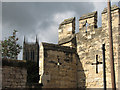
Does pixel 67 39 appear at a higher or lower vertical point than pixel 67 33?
lower

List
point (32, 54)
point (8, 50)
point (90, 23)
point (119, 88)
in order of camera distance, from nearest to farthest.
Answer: point (119, 88) < point (90, 23) < point (8, 50) < point (32, 54)

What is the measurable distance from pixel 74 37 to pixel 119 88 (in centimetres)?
411

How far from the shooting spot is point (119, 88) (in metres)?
11.3

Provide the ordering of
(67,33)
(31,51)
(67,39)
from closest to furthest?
(67,39) < (67,33) < (31,51)

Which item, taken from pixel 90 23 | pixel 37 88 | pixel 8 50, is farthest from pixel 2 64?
pixel 8 50

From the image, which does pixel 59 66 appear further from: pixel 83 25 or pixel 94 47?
pixel 83 25

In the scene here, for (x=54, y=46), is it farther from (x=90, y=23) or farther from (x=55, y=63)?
(x=90, y=23)

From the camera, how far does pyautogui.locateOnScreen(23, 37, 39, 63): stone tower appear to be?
66.4 m

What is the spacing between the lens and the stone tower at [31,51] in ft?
218

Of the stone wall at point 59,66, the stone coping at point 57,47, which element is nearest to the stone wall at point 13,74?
the stone wall at point 59,66

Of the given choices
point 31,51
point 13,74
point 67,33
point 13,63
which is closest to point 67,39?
point 67,33

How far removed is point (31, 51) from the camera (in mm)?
66250

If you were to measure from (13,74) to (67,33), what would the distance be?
4957mm

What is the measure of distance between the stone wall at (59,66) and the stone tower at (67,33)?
0.58 m
